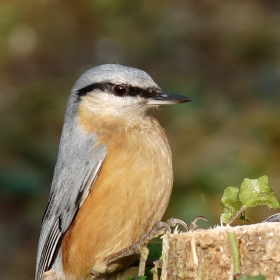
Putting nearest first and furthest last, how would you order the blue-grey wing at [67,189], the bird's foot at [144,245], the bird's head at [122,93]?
the bird's foot at [144,245] < the blue-grey wing at [67,189] < the bird's head at [122,93]

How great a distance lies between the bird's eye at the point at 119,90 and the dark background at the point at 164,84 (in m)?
1.66

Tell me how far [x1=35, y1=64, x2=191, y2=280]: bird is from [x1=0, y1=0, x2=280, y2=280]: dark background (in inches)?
63.9

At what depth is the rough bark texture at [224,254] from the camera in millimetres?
2645

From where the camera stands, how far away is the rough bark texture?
2645 mm

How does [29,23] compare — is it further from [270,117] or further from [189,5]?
[270,117]

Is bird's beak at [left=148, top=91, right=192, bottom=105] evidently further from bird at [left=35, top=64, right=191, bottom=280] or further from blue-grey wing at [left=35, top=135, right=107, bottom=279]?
blue-grey wing at [left=35, top=135, right=107, bottom=279]

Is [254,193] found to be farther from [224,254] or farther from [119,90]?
[119,90]

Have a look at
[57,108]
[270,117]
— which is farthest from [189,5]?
[270,117]

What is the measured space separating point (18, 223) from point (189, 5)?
4658 mm

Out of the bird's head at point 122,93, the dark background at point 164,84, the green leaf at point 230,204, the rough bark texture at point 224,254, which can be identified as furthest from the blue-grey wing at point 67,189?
the dark background at point 164,84

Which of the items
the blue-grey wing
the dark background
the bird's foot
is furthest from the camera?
the dark background

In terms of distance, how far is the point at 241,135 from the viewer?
20.0 ft

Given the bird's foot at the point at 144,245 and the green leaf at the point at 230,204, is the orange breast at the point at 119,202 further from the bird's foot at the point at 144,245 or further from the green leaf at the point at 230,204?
the green leaf at the point at 230,204

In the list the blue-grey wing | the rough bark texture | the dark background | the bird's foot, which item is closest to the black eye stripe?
the blue-grey wing
